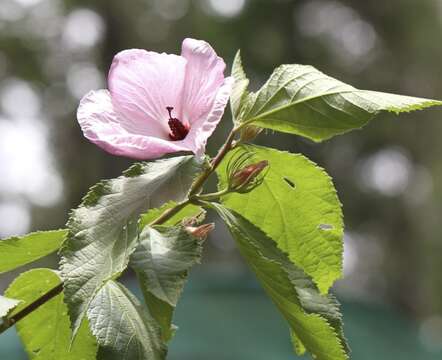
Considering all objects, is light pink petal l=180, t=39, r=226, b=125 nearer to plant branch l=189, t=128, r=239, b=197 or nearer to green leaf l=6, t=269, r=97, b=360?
plant branch l=189, t=128, r=239, b=197

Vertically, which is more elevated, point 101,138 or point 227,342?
point 101,138

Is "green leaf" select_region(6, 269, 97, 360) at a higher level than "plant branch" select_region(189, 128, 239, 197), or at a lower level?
lower

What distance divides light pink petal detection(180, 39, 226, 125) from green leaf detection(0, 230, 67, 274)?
124mm

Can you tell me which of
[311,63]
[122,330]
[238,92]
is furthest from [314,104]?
[311,63]

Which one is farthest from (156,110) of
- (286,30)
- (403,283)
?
(403,283)

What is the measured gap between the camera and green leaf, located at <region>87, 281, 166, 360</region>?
1.54 ft

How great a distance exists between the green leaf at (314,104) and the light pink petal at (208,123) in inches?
1.8

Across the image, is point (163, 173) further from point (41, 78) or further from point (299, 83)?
point (41, 78)

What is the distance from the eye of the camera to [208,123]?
50 cm

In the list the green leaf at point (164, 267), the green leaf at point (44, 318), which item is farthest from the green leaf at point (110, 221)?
the green leaf at point (44, 318)

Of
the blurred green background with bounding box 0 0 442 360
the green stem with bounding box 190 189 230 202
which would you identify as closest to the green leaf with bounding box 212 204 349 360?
the green stem with bounding box 190 189 230 202

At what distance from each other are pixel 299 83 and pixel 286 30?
8.95m

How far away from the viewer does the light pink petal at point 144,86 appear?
53 centimetres

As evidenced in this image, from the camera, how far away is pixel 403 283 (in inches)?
412
